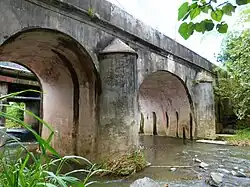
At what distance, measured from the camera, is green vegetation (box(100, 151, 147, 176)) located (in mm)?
4672

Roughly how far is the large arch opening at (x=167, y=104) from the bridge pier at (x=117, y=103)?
3.92m

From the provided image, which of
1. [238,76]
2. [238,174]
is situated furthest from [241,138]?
[238,174]

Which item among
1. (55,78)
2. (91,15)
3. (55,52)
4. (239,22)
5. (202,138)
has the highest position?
(239,22)

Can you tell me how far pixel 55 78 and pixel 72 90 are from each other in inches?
31.9

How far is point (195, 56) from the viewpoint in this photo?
33.0 ft

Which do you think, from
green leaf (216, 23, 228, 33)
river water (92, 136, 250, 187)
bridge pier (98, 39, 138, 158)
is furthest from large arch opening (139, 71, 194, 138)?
green leaf (216, 23, 228, 33)

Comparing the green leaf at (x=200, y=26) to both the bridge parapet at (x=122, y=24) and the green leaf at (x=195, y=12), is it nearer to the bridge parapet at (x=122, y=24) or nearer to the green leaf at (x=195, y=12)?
the green leaf at (x=195, y=12)

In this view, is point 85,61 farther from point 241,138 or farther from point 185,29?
point 241,138

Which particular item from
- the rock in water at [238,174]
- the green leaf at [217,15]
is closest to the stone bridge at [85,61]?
the rock in water at [238,174]

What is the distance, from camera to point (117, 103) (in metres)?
5.01

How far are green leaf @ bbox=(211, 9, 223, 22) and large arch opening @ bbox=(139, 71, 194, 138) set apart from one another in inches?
287

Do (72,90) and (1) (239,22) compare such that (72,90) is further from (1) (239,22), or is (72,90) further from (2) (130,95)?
(1) (239,22)

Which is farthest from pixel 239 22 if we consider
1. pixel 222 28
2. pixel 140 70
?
pixel 222 28

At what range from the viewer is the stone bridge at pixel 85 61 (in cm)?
452
